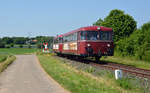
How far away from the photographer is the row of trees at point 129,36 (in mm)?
28531

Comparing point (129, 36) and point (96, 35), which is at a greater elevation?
point (129, 36)

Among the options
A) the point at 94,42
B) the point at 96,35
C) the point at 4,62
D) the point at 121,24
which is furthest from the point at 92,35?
the point at 121,24

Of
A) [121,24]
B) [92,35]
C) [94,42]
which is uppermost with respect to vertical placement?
[121,24]

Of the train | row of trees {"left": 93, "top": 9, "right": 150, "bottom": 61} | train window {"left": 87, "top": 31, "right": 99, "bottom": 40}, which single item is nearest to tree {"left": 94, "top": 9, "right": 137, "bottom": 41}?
row of trees {"left": 93, "top": 9, "right": 150, "bottom": 61}

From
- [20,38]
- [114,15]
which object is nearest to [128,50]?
[114,15]

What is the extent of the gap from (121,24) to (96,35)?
3344cm

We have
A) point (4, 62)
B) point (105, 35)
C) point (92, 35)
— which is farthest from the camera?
point (4, 62)

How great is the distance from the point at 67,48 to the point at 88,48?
655cm

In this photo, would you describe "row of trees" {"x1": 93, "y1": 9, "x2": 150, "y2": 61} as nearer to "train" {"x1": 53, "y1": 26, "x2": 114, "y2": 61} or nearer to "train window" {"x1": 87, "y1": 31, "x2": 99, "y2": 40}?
"train" {"x1": 53, "y1": 26, "x2": 114, "y2": 61}

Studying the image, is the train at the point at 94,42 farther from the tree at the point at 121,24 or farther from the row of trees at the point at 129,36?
the tree at the point at 121,24

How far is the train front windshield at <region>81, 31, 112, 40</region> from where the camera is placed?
21.2m

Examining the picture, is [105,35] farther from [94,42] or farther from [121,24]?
[121,24]

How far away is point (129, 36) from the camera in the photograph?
1574 inches

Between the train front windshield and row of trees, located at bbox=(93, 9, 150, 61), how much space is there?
25.1 ft
